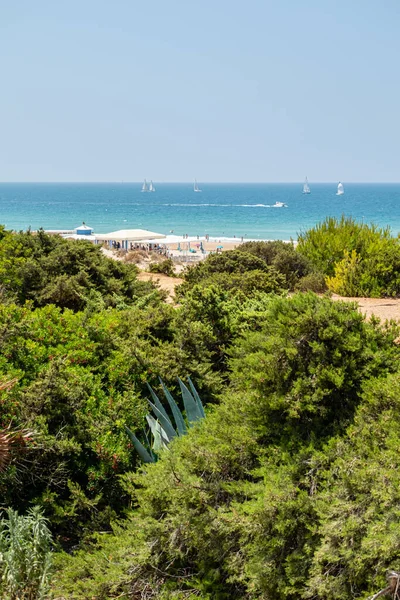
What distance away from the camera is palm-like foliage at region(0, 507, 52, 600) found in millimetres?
4625

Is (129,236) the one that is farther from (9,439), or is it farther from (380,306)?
(9,439)

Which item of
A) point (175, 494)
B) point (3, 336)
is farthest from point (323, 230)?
point (175, 494)

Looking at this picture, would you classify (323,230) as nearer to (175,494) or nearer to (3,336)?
(3,336)

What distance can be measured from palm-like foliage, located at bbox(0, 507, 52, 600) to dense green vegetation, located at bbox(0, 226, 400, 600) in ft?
0.07

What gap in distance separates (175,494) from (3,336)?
284cm

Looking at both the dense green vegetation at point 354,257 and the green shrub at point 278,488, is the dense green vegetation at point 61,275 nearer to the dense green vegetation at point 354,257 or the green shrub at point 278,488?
the green shrub at point 278,488

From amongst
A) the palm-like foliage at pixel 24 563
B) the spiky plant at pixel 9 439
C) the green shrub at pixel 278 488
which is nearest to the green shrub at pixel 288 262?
the green shrub at pixel 278 488

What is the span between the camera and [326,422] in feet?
16.4

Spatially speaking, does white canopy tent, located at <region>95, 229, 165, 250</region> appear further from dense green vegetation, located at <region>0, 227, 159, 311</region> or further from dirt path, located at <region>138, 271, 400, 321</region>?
dense green vegetation, located at <region>0, 227, 159, 311</region>

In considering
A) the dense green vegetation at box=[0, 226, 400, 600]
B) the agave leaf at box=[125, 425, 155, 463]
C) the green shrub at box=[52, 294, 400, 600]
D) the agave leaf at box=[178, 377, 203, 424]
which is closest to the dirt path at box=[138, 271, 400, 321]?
the agave leaf at box=[178, 377, 203, 424]

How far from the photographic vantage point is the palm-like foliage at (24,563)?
15.2ft

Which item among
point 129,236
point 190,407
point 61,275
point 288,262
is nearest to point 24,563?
point 190,407

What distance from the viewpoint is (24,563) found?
4.82 meters

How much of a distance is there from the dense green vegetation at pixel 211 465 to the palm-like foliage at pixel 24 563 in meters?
0.02
